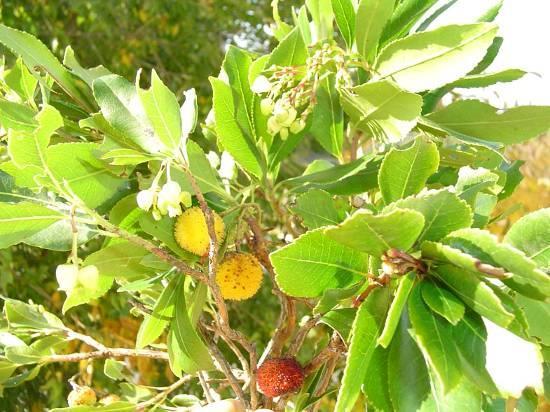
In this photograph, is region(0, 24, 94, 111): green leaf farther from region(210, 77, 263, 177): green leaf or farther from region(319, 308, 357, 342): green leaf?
region(319, 308, 357, 342): green leaf

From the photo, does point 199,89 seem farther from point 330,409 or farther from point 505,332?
point 505,332

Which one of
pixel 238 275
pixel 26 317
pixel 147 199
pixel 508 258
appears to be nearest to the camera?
pixel 508 258

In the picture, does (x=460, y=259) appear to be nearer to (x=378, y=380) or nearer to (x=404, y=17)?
(x=378, y=380)

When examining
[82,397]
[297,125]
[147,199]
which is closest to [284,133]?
[297,125]

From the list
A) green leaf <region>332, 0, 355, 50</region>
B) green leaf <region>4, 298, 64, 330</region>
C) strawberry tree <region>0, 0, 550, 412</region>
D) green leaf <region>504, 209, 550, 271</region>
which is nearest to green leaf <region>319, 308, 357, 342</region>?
strawberry tree <region>0, 0, 550, 412</region>

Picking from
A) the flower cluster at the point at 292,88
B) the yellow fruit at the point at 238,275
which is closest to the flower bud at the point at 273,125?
the flower cluster at the point at 292,88

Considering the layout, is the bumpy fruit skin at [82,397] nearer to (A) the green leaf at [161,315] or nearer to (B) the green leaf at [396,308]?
(A) the green leaf at [161,315]

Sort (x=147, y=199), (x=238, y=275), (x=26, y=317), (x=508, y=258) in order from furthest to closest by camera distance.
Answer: (x=26, y=317), (x=238, y=275), (x=147, y=199), (x=508, y=258)
